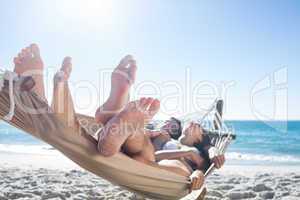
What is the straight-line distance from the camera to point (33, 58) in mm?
1150

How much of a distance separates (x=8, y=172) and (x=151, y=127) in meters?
1.71

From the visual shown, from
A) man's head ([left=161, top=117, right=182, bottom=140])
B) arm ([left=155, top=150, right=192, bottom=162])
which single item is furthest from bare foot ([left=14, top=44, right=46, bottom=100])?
man's head ([left=161, top=117, right=182, bottom=140])

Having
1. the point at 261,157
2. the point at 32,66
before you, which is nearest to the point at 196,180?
the point at 32,66

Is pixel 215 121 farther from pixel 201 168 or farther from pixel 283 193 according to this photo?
pixel 283 193

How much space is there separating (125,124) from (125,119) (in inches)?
0.6

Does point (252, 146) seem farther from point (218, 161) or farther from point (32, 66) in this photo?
point (32, 66)

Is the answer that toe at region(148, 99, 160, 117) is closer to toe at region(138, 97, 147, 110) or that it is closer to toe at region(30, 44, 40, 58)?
toe at region(138, 97, 147, 110)

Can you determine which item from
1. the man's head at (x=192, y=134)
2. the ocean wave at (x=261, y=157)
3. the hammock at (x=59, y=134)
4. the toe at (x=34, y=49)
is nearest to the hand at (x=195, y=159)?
the man's head at (x=192, y=134)

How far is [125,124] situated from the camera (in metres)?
1.13

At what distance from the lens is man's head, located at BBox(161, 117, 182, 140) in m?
2.05

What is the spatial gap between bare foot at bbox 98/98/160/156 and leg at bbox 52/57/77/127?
110 mm

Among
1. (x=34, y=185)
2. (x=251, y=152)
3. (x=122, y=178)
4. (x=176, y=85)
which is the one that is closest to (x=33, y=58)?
(x=122, y=178)

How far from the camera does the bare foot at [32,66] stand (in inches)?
43.6

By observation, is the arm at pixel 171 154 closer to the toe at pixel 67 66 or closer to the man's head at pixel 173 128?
the man's head at pixel 173 128
